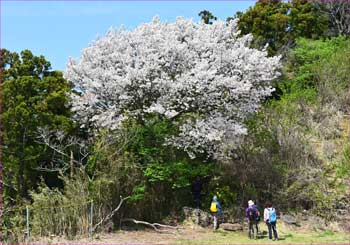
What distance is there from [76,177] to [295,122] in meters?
10.6

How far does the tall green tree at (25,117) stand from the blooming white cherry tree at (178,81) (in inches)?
36.2

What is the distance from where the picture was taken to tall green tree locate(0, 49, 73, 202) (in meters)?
17.4

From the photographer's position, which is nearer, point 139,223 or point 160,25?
point 139,223

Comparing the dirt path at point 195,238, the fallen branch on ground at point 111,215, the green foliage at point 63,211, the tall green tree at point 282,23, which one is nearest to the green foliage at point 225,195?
the dirt path at point 195,238

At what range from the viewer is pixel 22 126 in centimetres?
1755

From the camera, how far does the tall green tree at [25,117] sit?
57.1ft

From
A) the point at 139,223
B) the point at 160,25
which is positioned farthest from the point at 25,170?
the point at 160,25

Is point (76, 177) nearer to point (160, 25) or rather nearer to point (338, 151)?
point (160, 25)

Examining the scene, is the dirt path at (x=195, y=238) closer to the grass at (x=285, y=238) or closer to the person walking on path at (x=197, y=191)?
the grass at (x=285, y=238)

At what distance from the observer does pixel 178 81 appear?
1752cm

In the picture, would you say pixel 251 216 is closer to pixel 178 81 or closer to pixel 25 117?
pixel 178 81

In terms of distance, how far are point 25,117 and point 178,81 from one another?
5886 millimetres

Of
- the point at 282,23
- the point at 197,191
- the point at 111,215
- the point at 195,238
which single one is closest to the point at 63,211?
the point at 111,215

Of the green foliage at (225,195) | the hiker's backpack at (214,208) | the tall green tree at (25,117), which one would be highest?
the tall green tree at (25,117)
